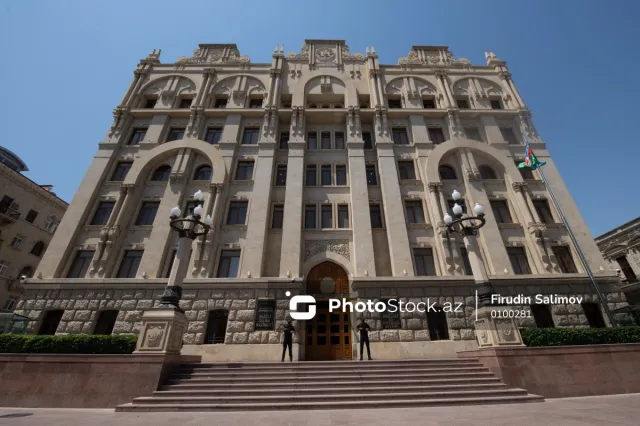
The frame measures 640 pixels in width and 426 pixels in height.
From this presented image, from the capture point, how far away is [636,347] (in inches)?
386

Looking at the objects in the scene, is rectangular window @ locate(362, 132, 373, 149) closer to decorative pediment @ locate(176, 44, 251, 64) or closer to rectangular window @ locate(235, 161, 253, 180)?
rectangular window @ locate(235, 161, 253, 180)

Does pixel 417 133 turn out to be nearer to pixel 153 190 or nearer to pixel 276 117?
pixel 276 117

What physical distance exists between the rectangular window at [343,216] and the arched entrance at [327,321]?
8.70 ft

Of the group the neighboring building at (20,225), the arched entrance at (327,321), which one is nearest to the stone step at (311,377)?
the arched entrance at (327,321)

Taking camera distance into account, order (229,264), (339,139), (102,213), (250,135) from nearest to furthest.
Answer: (229,264) → (102,213) → (250,135) → (339,139)

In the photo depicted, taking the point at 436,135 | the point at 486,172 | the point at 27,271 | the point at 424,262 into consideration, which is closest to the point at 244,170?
the point at 424,262

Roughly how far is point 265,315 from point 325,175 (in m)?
10.2

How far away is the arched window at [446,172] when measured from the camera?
20141mm

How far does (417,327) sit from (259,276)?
28.1 feet

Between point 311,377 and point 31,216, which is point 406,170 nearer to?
point 311,377

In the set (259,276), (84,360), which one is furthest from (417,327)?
(84,360)

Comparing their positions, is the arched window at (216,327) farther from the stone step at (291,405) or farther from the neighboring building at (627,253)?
the neighboring building at (627,253)

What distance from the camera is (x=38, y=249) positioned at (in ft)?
92.8

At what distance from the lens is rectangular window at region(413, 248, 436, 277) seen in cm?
1628
